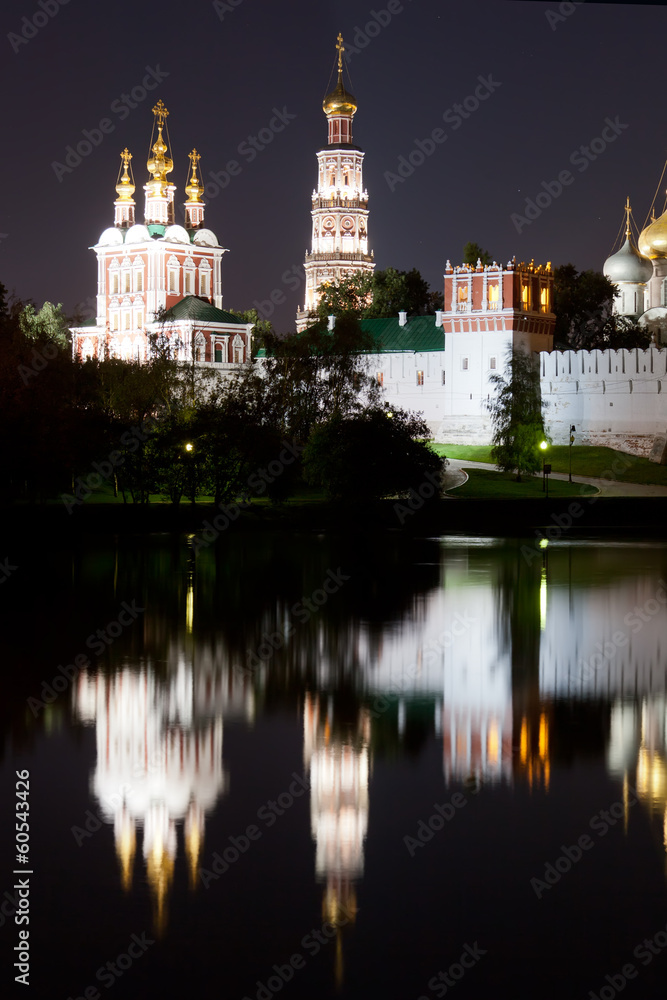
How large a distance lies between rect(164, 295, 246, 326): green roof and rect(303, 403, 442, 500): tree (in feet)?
88.4

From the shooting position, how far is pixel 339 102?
240 ft

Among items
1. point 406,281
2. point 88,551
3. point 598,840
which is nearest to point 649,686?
point 598,840

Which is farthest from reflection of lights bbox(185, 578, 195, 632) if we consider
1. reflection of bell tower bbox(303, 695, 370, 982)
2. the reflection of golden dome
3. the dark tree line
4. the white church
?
the reflection of golden dome

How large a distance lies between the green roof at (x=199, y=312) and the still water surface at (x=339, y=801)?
45.0 m

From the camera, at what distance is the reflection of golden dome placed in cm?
5256

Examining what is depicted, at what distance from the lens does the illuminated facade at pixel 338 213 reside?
7450 centimetres

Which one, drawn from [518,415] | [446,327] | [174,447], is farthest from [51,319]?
[174,447]

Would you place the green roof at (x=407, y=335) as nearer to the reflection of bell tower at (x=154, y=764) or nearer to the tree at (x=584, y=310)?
the tree at (x=584, y=310)

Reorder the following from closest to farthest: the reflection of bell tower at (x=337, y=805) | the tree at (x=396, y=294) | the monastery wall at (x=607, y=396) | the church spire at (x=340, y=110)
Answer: the reflection of bell tower at (x=337, y=805) → the monastery wall at (x=607, y=396) → the tree at (x=396, y=294) → the church spire at (x=340, y=110)

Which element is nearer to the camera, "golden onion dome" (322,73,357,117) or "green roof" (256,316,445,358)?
"green roof" (256,316,445,358)

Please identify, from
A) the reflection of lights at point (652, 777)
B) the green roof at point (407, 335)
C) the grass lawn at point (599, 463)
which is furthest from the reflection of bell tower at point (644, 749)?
the green roof at point (407, 335)

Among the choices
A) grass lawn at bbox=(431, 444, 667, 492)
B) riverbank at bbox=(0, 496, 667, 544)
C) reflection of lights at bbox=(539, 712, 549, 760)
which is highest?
grass lawn at bbox=(431, 444, 667, 492)

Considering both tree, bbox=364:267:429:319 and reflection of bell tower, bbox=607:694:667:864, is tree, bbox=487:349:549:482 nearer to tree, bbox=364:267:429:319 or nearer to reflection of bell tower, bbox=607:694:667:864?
tree, bbox=364:267:429:319

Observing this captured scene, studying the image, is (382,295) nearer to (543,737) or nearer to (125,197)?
(125,197)
